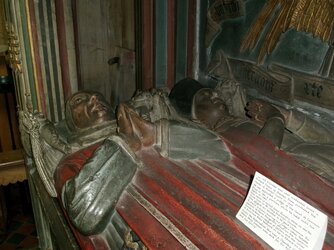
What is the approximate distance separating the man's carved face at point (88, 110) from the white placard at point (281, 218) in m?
1.29

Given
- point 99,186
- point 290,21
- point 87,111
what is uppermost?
point 290,21

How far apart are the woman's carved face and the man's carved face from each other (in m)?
0.62

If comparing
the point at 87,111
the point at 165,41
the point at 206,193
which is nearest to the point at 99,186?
the point at 206,193

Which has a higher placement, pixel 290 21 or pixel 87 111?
pixel 290 21

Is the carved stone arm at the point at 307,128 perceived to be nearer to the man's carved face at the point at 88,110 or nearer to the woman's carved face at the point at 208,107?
the woman's carved face at the point at 208,107

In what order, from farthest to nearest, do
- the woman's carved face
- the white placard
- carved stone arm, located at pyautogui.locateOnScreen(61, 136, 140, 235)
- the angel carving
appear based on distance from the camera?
1. the woman's carved face
2. the angel carving
3. carved stone arm, located at pyautogui.locateOnScreen(61, 136, 140, 235)
4. the white placard

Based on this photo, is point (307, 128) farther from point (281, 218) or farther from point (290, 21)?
point (281, 218)

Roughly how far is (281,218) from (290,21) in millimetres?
1389

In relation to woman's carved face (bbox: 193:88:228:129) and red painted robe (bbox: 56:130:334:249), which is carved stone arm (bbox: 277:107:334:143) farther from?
woman's carved face (bbox: 193:88:228:129)

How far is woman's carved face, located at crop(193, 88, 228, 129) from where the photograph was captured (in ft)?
7.23

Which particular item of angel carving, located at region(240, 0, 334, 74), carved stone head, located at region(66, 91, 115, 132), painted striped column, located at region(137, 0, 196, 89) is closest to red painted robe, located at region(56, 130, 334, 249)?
carved stone head, located at region(66, 91, 115, 132)

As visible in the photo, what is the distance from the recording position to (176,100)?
253 cm

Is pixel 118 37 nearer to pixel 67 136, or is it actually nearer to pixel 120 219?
pixel 67 136

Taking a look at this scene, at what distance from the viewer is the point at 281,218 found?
1.03 meters
